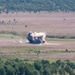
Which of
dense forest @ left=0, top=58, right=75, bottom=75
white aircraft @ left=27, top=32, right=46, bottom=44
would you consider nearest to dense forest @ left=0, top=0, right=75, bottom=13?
white aircraft @ left=27, top=32, right=46, bottom=44

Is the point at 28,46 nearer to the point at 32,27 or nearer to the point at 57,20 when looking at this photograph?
the point at 32,27

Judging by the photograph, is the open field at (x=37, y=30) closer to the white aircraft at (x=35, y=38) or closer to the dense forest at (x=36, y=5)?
the white aircraft at (x=35, y=38)

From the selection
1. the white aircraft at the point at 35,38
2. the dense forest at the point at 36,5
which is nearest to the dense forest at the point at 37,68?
the white aircraft at the point at 35,38

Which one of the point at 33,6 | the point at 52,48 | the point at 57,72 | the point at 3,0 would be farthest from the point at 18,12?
the point at 57,72

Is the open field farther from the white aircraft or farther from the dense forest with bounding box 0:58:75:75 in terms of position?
the dense forest with bounding box 0:58:75:75

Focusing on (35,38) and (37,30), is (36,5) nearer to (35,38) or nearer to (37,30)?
(37,30)

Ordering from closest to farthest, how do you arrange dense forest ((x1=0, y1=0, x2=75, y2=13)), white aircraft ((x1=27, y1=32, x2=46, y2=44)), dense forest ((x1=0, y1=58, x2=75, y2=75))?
dense forest ((x1=0, y1=58, x2=75, y2=75)) → white aircraft ((x1=27, y1=32, x2=46, y2=44)) → dense forest ((x1=0, y1=0, x2=75, y2=13))
